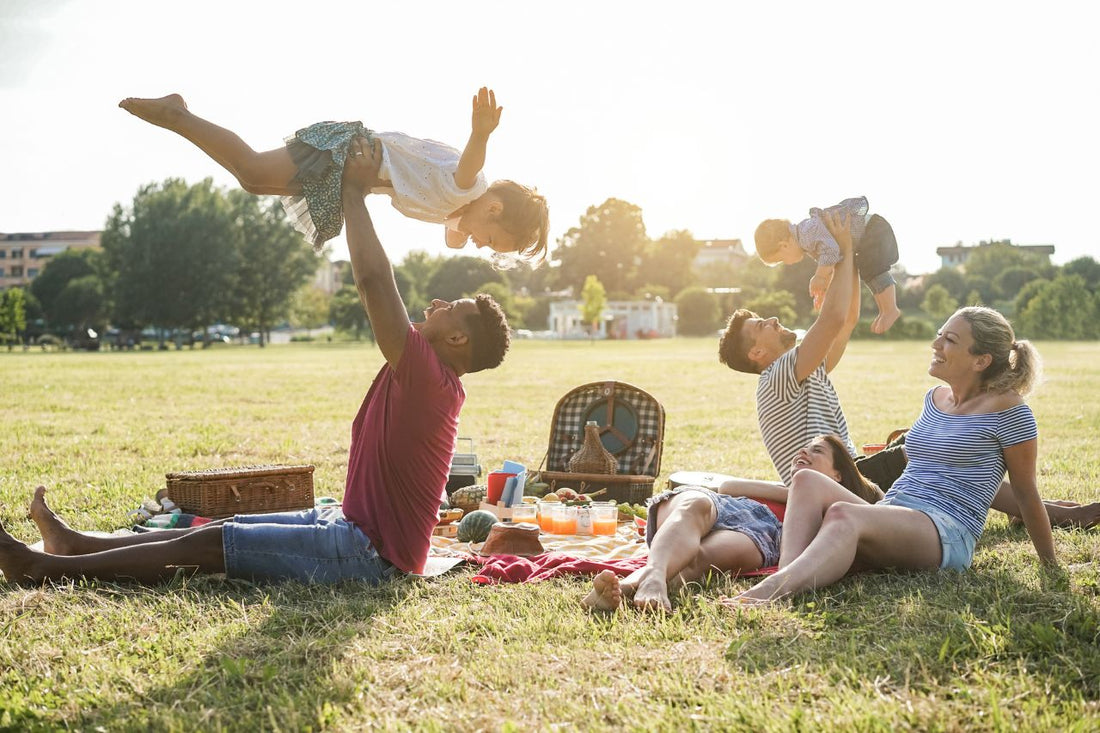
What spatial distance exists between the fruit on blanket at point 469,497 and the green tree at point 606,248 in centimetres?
9221

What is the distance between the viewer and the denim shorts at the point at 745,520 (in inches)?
182

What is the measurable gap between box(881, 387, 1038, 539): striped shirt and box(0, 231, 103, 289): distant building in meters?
119

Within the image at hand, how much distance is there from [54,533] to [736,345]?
144 inches

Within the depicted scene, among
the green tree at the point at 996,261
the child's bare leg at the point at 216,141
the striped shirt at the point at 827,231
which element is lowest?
the striped shirt at the point at 827,231

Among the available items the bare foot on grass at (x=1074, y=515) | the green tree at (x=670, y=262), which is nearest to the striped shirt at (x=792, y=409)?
the bare foot on grass at (x=1074, y=515)

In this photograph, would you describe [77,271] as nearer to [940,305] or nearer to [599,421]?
[940,305]

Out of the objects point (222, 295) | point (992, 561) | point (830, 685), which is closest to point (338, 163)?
point (830, 685)

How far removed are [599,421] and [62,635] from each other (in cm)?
468

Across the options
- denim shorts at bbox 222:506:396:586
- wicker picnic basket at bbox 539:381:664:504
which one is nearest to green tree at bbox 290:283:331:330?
wicker picnic basket at bbox 539:381:664:504

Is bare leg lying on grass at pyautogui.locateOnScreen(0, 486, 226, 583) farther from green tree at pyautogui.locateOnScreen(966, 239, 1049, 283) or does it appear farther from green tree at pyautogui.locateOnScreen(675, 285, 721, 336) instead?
green tree at pyautogui.locateOnScreen(966, 239, 1049, 283)

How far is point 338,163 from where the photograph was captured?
4.23 metres

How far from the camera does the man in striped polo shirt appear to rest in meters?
5.15

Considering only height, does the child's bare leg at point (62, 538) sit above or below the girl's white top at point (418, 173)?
below

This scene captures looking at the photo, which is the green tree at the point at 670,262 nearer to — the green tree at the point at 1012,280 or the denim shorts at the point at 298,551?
the green tree at the point at 1012,280
